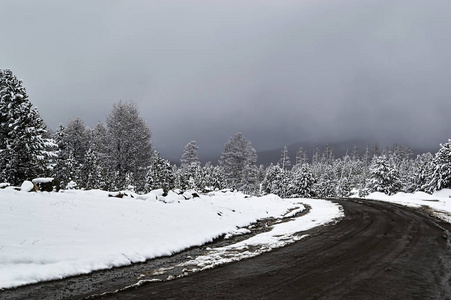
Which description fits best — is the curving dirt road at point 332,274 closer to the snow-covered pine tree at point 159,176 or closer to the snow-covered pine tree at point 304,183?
the snow-covered pine tree at point 159,176

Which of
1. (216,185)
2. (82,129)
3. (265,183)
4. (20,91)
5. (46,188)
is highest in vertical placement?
(20,91)

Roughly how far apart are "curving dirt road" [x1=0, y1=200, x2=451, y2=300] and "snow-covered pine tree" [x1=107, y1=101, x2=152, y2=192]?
28.6 metres

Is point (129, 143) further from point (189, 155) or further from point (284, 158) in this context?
point (284, 158)

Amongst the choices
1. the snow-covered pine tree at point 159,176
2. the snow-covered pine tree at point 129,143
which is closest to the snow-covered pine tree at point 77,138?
the snow-covered pine tree at point 129,143

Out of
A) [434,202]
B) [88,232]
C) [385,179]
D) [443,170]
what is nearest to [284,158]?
[385,179]

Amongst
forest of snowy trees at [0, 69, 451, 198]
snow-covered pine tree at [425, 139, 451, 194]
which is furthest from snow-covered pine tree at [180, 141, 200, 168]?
snow-covered pine tree at [425, 139, 451, 194]

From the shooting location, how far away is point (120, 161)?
34.5m

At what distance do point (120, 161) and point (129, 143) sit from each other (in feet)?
8.30

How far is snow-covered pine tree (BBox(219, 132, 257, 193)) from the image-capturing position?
177 feet

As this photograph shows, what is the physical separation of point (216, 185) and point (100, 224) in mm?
39059

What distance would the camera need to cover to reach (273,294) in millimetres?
4727

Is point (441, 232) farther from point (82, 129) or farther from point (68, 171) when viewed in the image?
point (82, 129)

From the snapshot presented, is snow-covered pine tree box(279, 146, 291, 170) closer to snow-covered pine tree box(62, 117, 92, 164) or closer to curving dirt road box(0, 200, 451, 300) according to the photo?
snow-covered pine tree box(62, 117, 92, 164)

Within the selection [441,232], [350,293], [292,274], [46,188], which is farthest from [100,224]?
[441,232]
